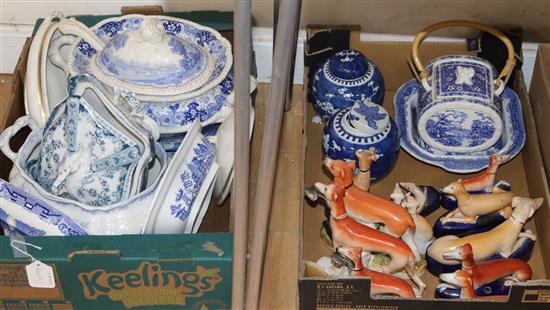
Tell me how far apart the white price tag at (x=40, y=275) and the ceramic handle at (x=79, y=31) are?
32cm

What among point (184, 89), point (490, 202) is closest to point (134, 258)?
point (184, 89)

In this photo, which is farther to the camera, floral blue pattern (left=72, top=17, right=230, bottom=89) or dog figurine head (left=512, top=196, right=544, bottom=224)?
floral blue pattern (left=72, top=17, right=230, bottom=89)

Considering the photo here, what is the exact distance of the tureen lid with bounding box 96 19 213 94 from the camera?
105 centimetres

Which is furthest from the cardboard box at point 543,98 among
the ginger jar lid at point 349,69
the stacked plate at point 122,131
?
the stacked plate at point 122,131

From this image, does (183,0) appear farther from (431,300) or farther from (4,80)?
(431,300)

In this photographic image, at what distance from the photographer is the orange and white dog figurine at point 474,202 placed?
107 cm

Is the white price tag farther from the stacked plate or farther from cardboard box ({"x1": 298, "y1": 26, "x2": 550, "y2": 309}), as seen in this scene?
cardboard box ({"x1": 298, "y1": 26, "x2": 550, "y2": 309})

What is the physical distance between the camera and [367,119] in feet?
3.63

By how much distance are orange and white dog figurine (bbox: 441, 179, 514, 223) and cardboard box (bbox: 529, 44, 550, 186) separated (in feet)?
0.31

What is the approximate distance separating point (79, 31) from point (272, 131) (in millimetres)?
441

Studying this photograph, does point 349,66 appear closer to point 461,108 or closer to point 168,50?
point 461,108

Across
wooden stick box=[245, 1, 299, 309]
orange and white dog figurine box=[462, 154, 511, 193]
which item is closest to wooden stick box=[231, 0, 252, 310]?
wooden stick box=[245, 1, 299, 309]

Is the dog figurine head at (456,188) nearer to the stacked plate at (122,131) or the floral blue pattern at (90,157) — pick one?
the stacked plate at (122,131)

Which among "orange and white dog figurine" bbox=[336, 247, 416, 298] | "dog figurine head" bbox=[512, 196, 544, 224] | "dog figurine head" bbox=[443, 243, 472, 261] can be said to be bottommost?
"orange and white dog figurine" bbox=[336, 247, 416, 298]
